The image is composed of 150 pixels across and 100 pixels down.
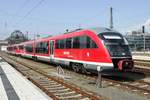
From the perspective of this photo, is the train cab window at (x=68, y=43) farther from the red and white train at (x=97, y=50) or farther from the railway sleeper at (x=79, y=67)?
the railway sleeper at (x=79, y=67)

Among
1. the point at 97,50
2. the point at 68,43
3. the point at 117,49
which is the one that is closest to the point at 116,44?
the point at 117,49

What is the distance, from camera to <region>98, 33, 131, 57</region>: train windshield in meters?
16.8

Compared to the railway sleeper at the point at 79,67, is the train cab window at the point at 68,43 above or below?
above

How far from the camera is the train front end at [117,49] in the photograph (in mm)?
16469

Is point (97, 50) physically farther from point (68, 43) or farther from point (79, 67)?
point (68, 43)

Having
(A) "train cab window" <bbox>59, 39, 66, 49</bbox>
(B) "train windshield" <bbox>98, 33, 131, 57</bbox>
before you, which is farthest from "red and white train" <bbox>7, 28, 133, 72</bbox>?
(A) "train cab window" <bbox>59, 39, 66, 49</bbox>

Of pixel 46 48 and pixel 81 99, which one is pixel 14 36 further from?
pixel 81 99

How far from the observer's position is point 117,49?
1702 cm

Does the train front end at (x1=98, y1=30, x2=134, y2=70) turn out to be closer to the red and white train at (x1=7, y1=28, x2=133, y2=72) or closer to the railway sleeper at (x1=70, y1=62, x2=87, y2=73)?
the red and white train at (x1=7, y1=28, x2=133, y2=72)

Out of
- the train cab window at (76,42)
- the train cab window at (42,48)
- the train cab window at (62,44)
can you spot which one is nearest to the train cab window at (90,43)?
the train cab window at (76,42)

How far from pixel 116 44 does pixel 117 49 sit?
1.06ft

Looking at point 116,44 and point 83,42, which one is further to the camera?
point 83,42

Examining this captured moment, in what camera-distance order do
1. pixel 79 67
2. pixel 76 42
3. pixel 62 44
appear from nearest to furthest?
pixel 79 67
pixel 76 42
pixel 62 44

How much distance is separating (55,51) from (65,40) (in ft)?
12.0
